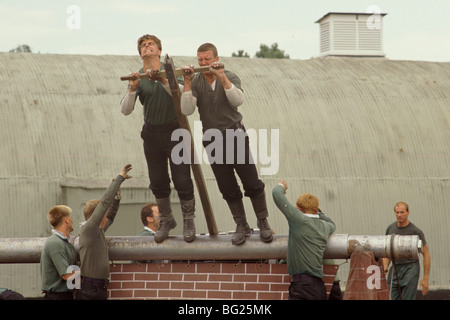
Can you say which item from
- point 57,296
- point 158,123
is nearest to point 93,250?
point 57,296

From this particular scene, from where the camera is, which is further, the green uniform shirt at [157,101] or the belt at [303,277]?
the belt at [303,277]

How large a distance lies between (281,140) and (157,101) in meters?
8.87

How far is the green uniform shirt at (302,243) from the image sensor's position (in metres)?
8.88

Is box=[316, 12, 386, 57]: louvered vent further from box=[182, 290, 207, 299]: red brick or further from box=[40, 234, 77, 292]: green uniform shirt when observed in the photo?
box=[40, 234, 77, 292]: green uniform shirt

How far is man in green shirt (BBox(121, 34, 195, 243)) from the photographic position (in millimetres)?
8664

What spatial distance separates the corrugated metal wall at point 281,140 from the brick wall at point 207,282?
6.35m

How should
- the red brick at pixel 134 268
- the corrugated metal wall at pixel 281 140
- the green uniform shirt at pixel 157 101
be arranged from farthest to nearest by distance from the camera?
the corrugated metal wall at pixel 281 140, the red brick at pixel 134 268, the green uniform shirt at pixel 157 101

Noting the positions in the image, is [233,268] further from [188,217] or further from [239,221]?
[188,217]

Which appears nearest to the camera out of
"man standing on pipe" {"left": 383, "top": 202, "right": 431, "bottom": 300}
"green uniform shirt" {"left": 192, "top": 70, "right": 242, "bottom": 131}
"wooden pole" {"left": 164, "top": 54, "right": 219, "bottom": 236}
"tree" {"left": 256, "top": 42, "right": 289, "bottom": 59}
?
"wooden pole" {"left": 164, "top": 54, "right": 219, "bottom": 236}

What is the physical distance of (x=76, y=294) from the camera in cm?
904

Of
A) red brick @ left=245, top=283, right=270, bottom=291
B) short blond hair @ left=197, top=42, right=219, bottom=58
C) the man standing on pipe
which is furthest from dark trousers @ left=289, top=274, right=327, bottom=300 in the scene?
the man standing on pipe

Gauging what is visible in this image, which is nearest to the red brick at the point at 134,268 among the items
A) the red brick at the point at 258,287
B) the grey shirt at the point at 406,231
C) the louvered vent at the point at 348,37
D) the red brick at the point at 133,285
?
the red brick at the point at 133,285

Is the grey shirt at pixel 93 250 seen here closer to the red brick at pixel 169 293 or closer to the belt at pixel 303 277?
the red brick at pixel 169 293

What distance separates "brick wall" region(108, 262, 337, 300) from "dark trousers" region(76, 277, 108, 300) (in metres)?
0.42
